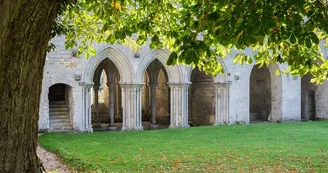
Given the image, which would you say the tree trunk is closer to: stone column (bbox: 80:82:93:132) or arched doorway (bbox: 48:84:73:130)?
stone column (bbox: 80:82:93:132)

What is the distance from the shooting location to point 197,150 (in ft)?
33.1

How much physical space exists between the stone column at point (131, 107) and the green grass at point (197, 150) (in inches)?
84.1

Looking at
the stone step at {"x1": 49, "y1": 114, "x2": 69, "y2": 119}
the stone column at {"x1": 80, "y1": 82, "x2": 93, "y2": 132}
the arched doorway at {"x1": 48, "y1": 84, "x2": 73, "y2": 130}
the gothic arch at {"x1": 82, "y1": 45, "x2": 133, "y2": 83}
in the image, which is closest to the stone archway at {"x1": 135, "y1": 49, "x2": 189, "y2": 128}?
the gothic arch at {"x1": 82, "y1": 45, "x2": 133, "y2": 83}

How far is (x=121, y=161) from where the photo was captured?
28.1 feet

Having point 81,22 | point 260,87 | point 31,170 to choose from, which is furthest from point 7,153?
point 260,87

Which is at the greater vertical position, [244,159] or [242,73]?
[242,73]

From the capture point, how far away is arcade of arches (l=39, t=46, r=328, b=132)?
15422 mm

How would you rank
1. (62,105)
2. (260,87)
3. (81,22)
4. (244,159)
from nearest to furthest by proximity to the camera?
1. (81,22)
2. (244,159)
3. (62,105)
4. (260,87)

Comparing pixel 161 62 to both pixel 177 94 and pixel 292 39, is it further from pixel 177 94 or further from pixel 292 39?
pixel 292 39

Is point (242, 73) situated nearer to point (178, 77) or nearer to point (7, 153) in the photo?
point (178, 77)

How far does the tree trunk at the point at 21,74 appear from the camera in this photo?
10.9ft

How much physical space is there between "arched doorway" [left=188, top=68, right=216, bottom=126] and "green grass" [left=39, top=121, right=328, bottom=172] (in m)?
5.26

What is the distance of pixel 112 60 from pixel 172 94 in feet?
10.2

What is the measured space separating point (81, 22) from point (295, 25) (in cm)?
422
